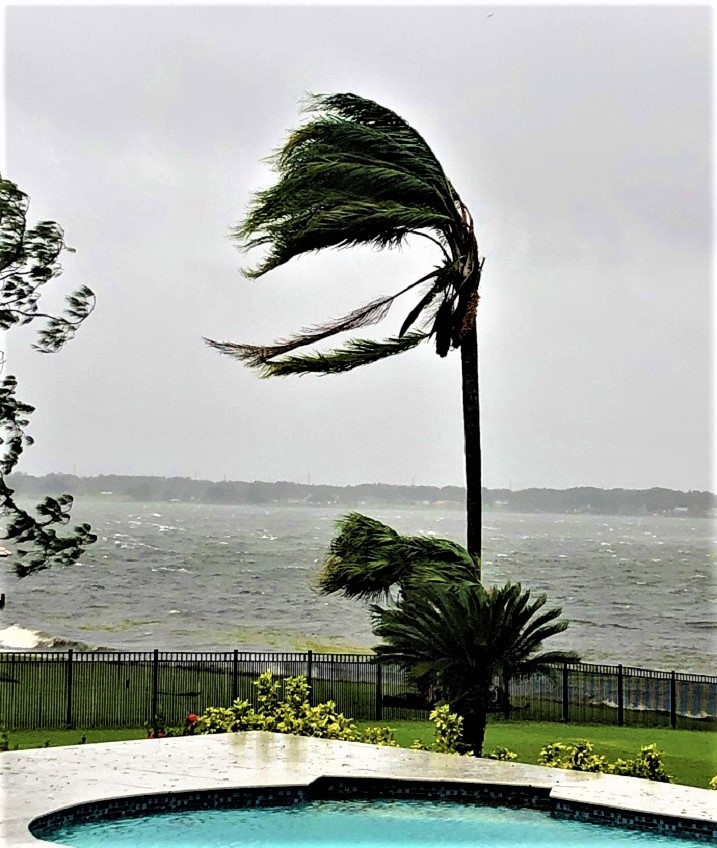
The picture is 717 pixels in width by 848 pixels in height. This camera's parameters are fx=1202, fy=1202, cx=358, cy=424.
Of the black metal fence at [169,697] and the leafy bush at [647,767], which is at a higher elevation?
the leafy bush at [647,767]

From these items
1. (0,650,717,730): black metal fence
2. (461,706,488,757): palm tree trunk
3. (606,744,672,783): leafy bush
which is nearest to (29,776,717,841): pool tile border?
(606,744,672,783): leafy bush

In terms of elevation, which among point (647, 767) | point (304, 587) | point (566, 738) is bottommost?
point (304, 587)

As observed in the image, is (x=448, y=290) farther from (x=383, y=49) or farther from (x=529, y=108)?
(x=529, y=108)

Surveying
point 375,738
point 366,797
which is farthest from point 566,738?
point 366,797

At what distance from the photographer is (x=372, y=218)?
1138cm

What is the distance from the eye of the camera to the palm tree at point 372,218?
11.5 metres

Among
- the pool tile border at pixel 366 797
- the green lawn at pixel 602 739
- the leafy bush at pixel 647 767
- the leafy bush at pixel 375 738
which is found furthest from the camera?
the green lawn at pixel 602 739

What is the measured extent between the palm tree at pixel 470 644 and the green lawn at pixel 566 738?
9.48 feet

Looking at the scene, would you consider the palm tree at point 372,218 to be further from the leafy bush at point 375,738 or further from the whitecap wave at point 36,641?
the whitecap wave at point 36,641

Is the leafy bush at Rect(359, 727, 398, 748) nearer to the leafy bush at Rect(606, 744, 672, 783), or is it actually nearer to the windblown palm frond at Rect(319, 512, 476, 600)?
the windblown palm frond at Rect(319, 512, 476, 600)

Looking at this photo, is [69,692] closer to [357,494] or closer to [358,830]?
[358,830]

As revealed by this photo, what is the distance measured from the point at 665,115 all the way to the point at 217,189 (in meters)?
16.2

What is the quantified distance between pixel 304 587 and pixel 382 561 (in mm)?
31431

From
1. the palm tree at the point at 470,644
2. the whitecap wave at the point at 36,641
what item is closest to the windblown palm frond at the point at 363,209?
the palm tree at the point at 470,644
